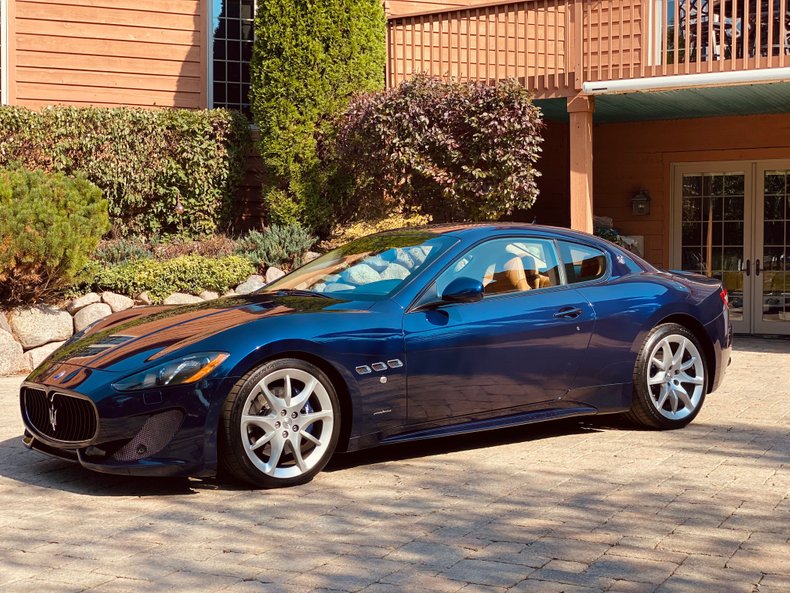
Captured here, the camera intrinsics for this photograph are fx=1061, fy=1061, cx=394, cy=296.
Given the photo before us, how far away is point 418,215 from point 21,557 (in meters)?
9.21

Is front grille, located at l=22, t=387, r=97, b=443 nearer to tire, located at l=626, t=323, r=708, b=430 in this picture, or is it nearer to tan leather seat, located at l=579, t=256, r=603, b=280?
tan leather seat, located at l=579, t=256, r=603, b=280

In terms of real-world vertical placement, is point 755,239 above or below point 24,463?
above

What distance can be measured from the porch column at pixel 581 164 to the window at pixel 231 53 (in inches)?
210

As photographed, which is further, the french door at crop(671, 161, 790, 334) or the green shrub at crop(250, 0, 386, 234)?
the french door at crop(671, 161, 790, 334)

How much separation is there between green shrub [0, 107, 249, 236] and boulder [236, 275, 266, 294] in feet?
7.93

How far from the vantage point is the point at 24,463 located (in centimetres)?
627

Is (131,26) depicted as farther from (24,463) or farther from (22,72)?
(24,463)

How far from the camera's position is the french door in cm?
1526

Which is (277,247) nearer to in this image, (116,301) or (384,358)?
(116,301)

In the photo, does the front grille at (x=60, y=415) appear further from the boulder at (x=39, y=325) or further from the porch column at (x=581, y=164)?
the porch column at (x=581, y=164)

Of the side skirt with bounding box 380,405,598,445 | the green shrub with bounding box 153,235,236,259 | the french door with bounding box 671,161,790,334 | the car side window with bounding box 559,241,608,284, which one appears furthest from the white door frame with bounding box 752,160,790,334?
the side skirt with bounding box 380,405,598,445

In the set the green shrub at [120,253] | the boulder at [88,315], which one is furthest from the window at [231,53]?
the boulder at [88,315]

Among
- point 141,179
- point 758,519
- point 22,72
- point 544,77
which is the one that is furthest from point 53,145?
point 758,519

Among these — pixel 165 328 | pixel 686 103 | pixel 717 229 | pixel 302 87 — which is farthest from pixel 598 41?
pixel 165 328
